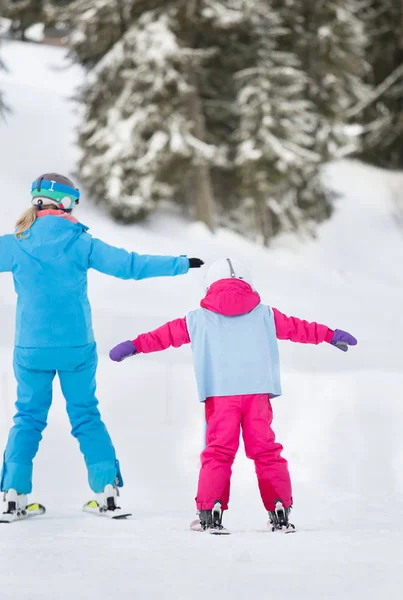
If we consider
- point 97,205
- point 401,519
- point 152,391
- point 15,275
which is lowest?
point 401,519

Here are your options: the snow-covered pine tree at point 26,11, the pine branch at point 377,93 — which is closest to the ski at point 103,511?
the snow-covered pine tree at point 26,11

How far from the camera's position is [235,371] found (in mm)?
3969

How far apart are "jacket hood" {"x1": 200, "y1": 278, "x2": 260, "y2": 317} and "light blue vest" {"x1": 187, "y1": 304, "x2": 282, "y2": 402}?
0.14 feet

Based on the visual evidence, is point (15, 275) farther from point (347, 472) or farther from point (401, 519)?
point (347, 472)

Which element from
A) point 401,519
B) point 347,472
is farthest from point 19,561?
point 347,472

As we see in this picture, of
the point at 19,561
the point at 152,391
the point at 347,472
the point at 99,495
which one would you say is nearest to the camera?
the point at 19,561

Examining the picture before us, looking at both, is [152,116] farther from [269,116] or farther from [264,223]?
[264,223]

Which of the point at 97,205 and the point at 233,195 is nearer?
the point at 97,205

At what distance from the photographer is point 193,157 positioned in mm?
15242

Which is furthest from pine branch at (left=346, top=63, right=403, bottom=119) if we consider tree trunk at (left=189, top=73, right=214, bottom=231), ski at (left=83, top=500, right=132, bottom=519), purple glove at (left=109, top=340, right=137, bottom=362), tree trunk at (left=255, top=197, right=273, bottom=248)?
ski at (left=83, top=500, right=132, bottom=519)

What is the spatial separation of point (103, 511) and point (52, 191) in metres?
1.81

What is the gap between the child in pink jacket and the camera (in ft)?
12.7

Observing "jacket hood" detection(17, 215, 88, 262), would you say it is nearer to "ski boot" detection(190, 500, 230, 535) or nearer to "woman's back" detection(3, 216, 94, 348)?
"woman's back" detection(3, 216, 94, 348)

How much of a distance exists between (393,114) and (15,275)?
64.6ft
